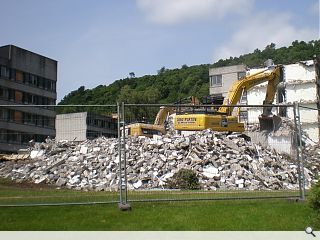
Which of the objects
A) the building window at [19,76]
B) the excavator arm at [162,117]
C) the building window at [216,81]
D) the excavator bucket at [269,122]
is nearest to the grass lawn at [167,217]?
the excavator arm at [162,117]

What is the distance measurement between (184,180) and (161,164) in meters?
3.82

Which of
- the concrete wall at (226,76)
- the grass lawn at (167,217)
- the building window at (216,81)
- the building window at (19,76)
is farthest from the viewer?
the building window at (216,81)

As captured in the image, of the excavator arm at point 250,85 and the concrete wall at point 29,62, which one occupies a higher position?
the concrete wall at point 29,62

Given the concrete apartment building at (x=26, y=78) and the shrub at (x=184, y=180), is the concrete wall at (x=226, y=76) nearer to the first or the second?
the concrete apartment building at (x=26, y=78)

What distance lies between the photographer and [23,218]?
10211 millimetres

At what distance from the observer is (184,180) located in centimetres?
2284

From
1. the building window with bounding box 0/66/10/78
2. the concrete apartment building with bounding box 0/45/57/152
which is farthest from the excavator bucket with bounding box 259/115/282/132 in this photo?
the building window with bounding box 0/66/10/78

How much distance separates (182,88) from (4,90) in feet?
133

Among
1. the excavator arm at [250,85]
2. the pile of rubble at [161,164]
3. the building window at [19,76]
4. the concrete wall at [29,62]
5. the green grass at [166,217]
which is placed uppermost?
the concrete wall at [29,62]

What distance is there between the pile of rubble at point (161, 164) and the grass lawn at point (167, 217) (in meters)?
11.9

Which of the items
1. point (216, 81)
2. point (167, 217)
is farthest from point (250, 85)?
point (216, 81)

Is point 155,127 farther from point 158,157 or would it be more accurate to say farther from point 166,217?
point 166,217

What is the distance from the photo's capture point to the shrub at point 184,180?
73.9ft

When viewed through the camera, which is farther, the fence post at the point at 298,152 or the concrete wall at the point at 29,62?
the concrete wall at the point at 29,62
